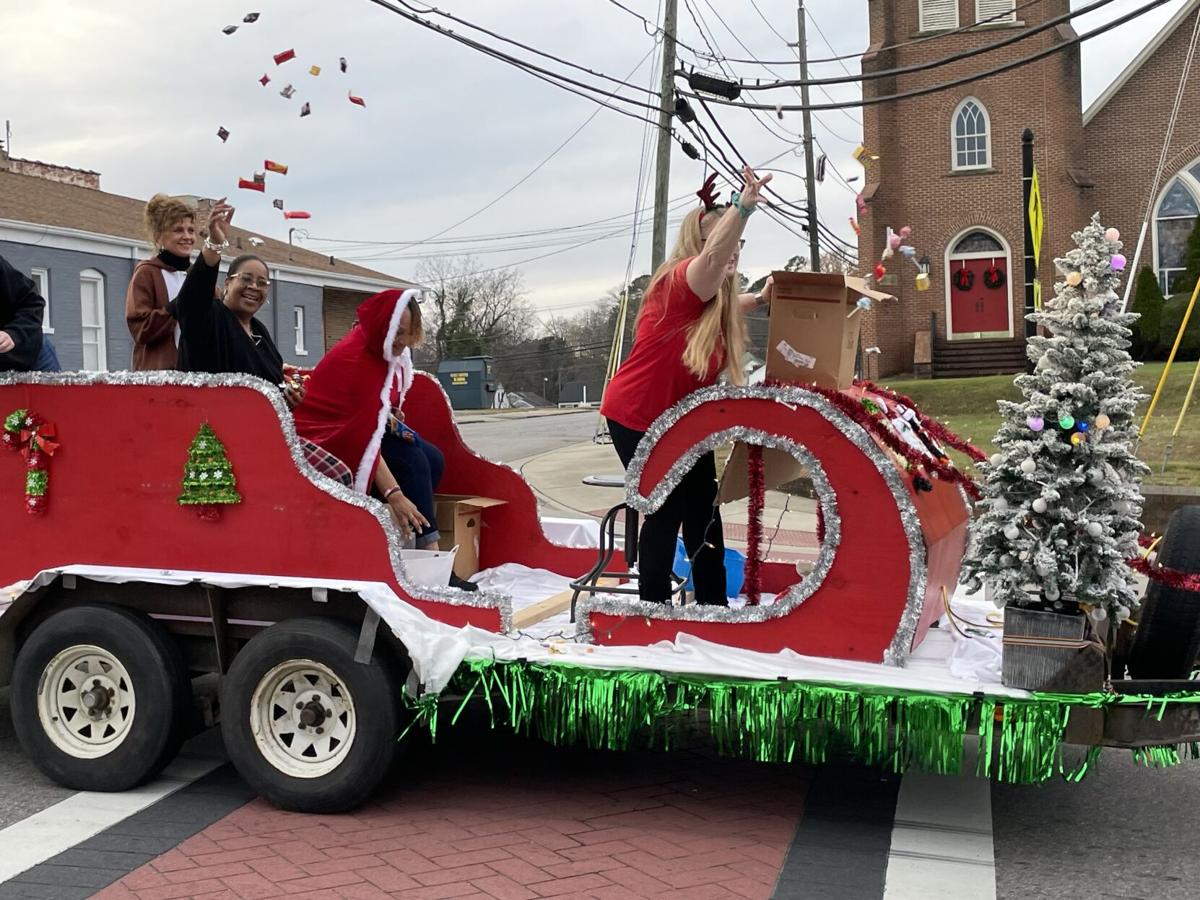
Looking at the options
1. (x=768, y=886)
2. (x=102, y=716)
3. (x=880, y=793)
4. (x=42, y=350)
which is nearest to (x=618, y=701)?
(x=768, y=886)

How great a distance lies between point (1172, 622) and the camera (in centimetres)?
420

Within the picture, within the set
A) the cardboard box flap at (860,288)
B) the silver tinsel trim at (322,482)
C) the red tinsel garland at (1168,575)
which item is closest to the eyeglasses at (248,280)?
the silver tinsel trim at (322,482)

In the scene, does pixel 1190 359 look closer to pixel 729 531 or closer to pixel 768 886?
pixel 729 531

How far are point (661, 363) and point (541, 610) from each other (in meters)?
1.29

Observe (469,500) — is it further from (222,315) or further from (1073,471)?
(1073,471)

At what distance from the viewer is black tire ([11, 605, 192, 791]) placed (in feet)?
15.3

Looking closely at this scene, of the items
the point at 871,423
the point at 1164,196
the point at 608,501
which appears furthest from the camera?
the point at 1164,196

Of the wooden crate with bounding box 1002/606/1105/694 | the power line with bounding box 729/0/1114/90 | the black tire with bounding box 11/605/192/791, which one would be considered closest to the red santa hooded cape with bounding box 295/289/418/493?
the black tire with bounding box 11/605/192/791

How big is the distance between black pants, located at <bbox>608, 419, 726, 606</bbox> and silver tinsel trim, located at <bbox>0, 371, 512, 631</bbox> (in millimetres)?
591

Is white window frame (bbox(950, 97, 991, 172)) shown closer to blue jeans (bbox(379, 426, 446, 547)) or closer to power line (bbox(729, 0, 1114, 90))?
power line (bbox(729, 0, 1114, 90))

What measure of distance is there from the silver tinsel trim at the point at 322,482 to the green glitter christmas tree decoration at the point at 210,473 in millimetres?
210

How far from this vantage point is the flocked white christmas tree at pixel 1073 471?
4.04 m

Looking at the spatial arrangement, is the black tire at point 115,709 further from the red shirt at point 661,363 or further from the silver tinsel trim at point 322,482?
the red shirt at point 661,363

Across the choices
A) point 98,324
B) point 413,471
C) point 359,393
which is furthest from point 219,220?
point 98,324
